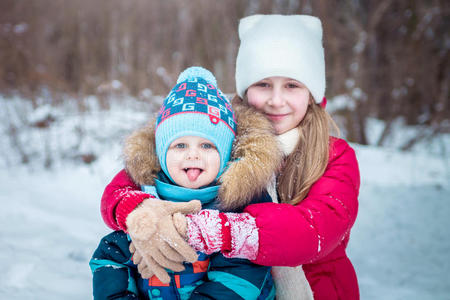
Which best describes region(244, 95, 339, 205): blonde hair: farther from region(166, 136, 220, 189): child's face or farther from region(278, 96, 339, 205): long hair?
region(166, 136, 220, 189): child's face

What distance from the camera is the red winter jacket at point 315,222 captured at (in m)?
1.17

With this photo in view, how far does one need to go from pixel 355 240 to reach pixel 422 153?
3.20 m

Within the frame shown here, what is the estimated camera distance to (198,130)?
1401 millimetres

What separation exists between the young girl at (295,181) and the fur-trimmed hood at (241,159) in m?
0.10

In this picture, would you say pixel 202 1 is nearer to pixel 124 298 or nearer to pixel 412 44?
pixel 412 44

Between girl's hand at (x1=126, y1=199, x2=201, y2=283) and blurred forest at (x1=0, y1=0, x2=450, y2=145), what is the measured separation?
3.46 m

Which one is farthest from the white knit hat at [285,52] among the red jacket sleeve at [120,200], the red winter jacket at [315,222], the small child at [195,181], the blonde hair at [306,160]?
the red jacket sleeve at [120,200]

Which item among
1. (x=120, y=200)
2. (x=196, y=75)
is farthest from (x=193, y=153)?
(x=196, y=75)

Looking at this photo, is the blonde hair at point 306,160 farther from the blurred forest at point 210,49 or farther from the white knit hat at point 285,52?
the blurred forest at point 210,49

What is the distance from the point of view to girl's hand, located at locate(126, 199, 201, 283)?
1116mm

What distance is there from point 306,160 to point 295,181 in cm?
13

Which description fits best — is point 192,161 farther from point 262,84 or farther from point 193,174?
point 262,84

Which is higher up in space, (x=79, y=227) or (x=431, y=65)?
(x=431, y=65)

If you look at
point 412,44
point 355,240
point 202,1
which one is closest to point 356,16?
point 412,44
